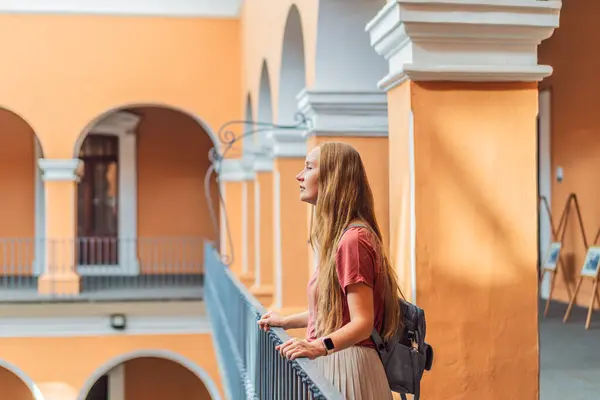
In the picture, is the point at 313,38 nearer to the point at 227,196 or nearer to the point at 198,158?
the point at 227,196

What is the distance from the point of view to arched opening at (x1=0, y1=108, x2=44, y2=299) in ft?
61.4

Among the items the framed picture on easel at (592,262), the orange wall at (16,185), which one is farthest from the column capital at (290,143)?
the orange wall at (16,185)

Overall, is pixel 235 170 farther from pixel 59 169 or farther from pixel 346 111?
pixel 346 111

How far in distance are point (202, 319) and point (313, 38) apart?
8841 millimetres

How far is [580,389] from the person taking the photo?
17.5 feet

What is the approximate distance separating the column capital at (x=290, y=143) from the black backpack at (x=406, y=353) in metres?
6.16

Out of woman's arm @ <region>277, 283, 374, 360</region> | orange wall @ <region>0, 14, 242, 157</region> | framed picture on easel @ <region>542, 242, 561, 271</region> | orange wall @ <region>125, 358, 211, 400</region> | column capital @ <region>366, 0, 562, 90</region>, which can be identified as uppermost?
orange wall @ <region>0, 14, 242, 157</region>

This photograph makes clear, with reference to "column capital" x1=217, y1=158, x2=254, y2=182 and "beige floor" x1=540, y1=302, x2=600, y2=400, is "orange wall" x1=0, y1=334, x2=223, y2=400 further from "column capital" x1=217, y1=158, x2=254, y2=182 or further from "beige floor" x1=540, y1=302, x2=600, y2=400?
"beige floor" x1=540, y1=302, x2=600, y2=400

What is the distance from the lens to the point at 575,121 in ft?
30.9

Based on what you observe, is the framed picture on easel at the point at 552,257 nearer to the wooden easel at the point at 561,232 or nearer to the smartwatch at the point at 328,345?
the wooden easel at the point at 561,232

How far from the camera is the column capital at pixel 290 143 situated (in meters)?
9.20

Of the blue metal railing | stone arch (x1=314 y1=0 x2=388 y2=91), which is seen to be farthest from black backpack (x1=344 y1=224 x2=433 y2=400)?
stone arch (x1=314 y1=0 x2=388 y2=91)

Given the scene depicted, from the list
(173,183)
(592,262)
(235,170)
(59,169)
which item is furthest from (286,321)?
(173,183)

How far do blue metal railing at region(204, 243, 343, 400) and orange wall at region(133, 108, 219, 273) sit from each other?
10013 millimetres
